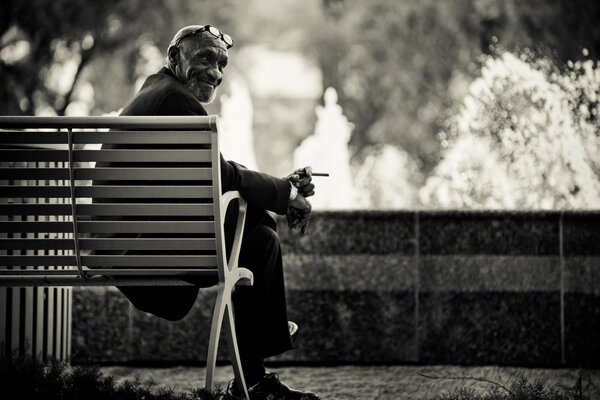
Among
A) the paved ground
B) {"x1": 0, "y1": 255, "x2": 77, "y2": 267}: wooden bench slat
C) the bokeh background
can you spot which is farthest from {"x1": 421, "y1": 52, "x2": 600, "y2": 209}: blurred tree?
{"x1": 0, "y1": 255, "x2": 77, "y2": 267}: wooden bench slat

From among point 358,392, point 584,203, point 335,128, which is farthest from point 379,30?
point 358,392

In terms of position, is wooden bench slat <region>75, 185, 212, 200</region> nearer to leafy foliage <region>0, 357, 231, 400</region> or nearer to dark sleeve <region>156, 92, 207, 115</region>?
dark sleeve <region>156, 92, 207, 115</region>

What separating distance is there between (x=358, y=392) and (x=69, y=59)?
16.3 meters

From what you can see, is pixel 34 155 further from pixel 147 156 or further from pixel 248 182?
pixel 248 182

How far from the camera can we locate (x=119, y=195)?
3795mm

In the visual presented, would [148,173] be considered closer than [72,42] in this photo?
Yes

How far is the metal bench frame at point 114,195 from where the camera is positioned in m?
3.71

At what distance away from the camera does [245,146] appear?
10.9 meters

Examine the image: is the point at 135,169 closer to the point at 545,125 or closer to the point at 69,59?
the point at 545,125

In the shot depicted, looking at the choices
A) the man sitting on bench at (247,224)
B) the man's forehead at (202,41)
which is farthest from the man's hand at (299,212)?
the man's forehead at (202,41)

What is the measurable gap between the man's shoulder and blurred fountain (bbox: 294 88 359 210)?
4.33 m

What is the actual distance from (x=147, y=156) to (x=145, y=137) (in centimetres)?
7

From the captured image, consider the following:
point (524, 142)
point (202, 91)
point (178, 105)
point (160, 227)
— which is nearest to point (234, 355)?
point (160, 227)

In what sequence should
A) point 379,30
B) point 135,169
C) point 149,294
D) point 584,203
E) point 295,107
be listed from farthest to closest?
point 295,107
point 379,30
point 584,203
point 149,294
point 135,169
